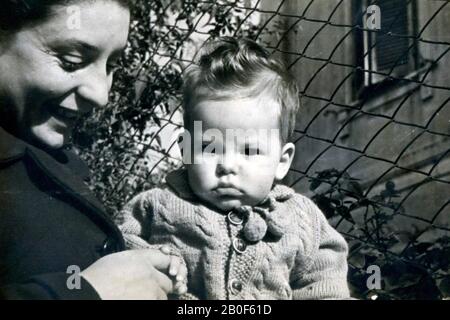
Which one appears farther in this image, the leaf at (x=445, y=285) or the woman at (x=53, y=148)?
the leaf at (x=445, y=285)

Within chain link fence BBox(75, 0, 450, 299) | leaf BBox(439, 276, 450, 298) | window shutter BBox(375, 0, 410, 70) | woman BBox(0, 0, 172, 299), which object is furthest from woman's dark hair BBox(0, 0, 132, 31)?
leaf BBox(439, 276, 450, 298)

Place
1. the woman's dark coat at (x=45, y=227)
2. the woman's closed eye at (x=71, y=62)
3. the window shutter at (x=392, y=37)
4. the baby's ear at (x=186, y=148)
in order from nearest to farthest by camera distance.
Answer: the woman's dark coat at (x=45, y=227) → the woman's closed eye at (x=71, y=62) → the baby's ear at (x=186, y=148) → the window shutter at (x=392, y=37)

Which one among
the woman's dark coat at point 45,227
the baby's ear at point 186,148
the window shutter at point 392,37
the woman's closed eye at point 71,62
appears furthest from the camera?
the window shutter at point 392,37

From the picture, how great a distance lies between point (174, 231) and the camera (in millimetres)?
1465

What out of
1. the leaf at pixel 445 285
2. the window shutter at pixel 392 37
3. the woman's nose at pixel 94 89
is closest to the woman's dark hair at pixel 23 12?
the woman's nose at pixel 94 89

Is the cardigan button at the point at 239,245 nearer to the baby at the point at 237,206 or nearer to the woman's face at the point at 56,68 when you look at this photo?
the baby at the point at 237,206

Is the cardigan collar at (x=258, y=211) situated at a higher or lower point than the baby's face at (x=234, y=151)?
lower

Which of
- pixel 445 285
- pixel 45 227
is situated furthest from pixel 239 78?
pixel 445 285

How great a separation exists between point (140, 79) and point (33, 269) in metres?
1.05

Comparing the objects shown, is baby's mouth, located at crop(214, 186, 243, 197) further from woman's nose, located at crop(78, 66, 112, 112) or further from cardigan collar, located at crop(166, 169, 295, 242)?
woman's nose, located at crop(78, 66, 112, 112)

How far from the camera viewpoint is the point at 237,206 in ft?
4.82

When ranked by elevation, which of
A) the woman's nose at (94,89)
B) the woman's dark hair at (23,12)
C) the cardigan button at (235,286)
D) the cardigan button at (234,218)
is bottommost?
the cardigan button at (235,286)

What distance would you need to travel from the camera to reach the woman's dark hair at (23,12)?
135 centimetres
